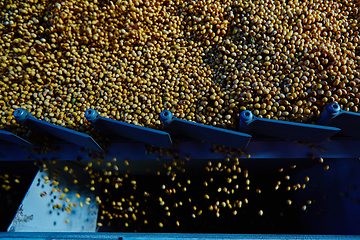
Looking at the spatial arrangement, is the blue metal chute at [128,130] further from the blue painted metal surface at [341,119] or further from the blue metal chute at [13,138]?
→ the blue painted metal surface at [341,119]

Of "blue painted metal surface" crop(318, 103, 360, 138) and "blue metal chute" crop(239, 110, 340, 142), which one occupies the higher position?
"blue painted metal surface" crop(318, 103, 360, 138)

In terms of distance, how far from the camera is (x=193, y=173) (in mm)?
1674

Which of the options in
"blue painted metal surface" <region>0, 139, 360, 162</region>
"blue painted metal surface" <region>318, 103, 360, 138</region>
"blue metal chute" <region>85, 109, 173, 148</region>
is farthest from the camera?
"blue painted metal surface" <region>0, 139, 360, 162</region>

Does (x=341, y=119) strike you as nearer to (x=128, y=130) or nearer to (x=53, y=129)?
(x=128, y=130)

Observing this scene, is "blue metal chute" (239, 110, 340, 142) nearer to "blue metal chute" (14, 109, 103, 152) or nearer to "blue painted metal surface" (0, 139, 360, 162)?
"blue painted metal surface" (0, 139, 360, 162)

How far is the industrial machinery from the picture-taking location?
1117 millimetres

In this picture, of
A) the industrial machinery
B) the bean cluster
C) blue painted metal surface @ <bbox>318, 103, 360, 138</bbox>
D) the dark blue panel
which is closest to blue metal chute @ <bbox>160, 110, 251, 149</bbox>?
the industrial machinery

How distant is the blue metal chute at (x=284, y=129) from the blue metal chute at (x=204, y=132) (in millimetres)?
67

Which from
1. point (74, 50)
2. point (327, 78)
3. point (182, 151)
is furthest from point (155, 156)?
point (327, 78)

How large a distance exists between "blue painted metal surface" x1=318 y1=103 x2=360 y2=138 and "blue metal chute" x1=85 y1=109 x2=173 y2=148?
2.28ft

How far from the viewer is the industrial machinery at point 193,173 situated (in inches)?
44.0

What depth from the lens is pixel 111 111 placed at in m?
1.35

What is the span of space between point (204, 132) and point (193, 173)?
639mm

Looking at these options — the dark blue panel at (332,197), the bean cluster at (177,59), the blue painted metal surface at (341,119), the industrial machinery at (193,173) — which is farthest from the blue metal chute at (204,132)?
the dark blue panel at (332,197)
